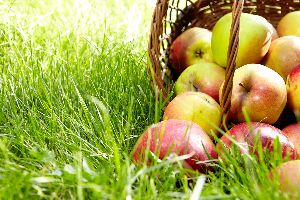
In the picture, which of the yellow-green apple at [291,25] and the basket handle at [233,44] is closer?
the basket handle at [233,44]

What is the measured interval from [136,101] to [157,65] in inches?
7.6

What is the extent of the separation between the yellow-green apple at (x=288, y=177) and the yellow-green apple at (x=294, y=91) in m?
0.42

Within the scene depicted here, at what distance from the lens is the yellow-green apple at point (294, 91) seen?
1.13 m

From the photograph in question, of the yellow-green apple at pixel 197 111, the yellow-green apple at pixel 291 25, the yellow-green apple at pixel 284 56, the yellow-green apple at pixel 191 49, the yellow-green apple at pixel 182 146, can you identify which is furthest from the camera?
the yellow-green apple at pixel 191 49

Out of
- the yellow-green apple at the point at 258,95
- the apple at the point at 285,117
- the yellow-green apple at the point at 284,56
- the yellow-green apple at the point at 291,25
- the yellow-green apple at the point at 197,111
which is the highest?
the yellow-green apple at the point at 291,25

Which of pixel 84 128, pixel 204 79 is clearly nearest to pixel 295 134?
pixel 204 79

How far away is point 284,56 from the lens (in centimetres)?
134

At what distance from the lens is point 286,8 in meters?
1.92

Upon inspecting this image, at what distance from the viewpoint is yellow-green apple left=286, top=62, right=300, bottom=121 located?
1129 mm

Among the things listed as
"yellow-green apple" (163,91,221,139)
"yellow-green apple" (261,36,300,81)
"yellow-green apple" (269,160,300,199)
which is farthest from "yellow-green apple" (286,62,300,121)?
"yellow-green apple" (269,160,300,199)

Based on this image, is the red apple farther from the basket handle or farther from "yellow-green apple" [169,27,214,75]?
"yellow-green apple" [169,27,214,75]

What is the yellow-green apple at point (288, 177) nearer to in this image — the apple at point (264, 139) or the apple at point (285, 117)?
the apple at point (264, 139)

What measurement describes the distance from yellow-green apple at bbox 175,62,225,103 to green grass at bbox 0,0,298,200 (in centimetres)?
18

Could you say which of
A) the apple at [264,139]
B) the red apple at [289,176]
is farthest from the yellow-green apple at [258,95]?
the red apple at [289,176]
